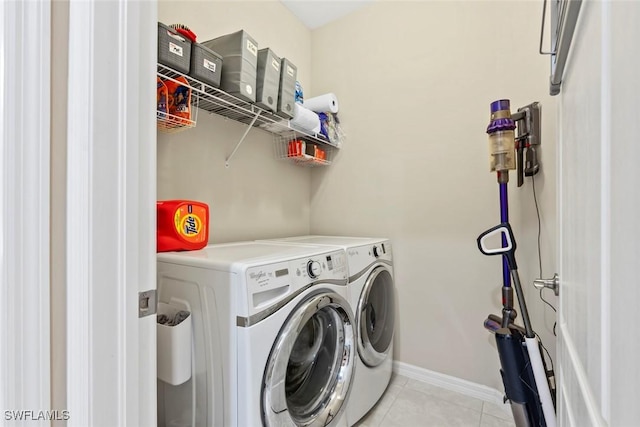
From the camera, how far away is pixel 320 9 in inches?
86.0

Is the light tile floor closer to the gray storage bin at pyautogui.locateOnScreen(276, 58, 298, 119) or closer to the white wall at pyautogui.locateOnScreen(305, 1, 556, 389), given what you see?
the white wall at pyautogui.locateOnScreen(305, 1, 556, 389)

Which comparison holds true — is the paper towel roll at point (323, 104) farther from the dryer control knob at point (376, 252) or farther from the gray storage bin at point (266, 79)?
the dryer control knob at point (376, 252)

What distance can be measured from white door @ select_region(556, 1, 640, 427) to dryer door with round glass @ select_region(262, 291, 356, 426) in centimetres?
76

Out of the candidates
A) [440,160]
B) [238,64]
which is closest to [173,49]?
[238,64]

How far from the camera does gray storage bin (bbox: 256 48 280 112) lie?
142cm

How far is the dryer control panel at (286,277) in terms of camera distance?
0.92 m

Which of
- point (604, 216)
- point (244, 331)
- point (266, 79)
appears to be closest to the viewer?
point (604, 216)

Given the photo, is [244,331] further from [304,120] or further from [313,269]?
[304,120]

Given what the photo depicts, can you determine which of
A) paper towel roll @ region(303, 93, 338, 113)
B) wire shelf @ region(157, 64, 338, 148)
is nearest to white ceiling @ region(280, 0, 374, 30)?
paper towel roll @ region(303, 93, 338, 113)

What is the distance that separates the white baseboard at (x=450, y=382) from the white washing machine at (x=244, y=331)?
90 centimetres

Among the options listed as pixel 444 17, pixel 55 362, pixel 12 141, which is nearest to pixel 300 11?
pixel 444 17

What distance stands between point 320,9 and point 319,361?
2430 mm

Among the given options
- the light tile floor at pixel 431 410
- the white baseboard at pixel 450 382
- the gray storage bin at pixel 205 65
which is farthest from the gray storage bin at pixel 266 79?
the white baseboard at pixel 450 382

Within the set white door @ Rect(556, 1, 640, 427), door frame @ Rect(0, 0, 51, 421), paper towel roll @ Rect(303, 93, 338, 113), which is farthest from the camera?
paper towel roll @ Rect(303, 93, 338, 113)
